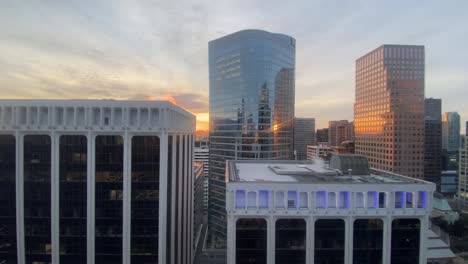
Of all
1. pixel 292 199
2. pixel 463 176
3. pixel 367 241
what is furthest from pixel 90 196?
pixel 463 176

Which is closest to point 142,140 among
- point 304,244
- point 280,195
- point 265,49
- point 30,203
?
point 30,203

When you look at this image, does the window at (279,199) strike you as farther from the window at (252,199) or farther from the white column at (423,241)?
the white column at (423,241)

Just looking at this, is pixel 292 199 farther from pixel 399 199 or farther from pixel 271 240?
pixel 399 199

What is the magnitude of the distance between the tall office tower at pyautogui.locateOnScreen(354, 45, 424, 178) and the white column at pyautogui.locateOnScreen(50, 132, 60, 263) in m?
152

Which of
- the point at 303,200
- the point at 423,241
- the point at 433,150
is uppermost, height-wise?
the point at 303,200

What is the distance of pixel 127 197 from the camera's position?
39750mm

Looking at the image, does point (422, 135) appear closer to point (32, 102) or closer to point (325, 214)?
point (325, 214)

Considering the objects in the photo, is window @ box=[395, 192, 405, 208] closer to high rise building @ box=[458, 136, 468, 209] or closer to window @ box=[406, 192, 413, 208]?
window @ box=[406, 192, 413, 208]

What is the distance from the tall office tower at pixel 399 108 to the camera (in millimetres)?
133750

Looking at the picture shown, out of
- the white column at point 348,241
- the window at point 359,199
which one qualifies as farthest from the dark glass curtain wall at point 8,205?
the window at point 359,199

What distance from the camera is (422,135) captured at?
134 m

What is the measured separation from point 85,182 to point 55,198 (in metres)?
5.47

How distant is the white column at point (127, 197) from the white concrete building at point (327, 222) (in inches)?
712

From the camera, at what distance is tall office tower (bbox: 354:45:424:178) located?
134 metres
